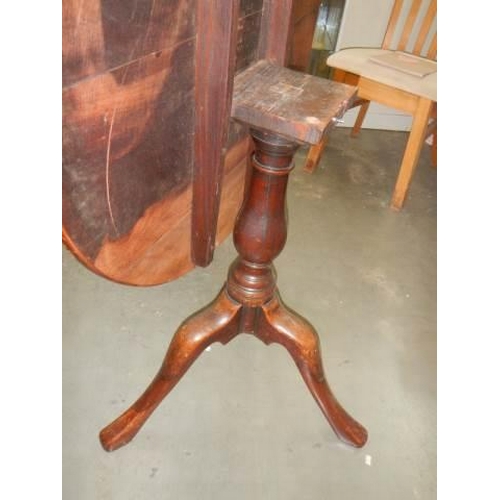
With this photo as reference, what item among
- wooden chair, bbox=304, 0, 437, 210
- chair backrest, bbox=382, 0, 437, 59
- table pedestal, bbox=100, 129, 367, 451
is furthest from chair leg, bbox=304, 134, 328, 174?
table pedestal, bbox=100, 129, 367, 451

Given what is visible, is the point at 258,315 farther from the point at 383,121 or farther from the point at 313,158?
the point at 383,121

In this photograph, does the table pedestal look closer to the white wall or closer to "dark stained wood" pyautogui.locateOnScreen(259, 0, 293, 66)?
"dark stained wood" pyautogui.locateOnScreen(259, 0, 293, 66)

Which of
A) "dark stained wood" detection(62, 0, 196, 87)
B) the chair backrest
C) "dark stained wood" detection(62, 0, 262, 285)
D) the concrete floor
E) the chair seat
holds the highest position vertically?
"dark stained wood" detection(62, 0, 196, 87)

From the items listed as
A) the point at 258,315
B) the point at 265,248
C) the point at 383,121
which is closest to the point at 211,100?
the point at 265,248

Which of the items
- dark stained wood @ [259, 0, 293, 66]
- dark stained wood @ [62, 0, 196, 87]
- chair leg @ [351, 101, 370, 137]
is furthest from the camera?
chair leg @ [351, 101, 370, 137]

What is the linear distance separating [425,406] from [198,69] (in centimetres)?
103

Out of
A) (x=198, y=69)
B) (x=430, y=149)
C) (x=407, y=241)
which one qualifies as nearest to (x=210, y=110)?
(x=198, y=69)

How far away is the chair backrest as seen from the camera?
213cm

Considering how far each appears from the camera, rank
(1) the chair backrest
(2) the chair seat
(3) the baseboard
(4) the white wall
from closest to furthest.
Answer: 1. (2) the chair seat
2. (1) the chair backrest
3. (4) the white wall
4. (3) the baseboard

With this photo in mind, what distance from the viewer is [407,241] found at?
6.51 feet

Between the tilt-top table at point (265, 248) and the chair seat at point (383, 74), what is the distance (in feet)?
3.82

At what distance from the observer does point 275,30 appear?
0.87 m

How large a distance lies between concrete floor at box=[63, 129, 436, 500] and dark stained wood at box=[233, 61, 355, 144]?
2.50ft

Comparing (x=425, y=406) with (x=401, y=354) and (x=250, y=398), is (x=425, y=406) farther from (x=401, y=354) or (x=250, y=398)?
(x=250, y=398)
